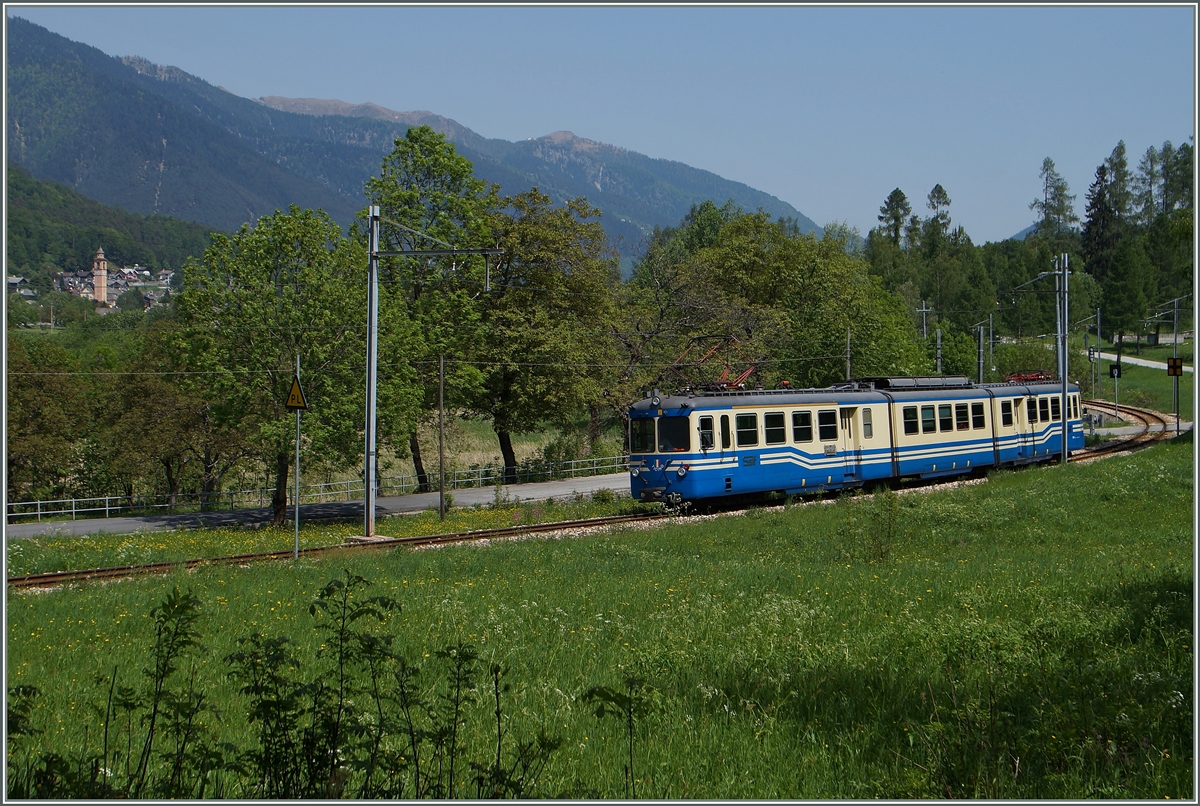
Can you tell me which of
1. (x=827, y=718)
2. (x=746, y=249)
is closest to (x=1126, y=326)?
(x=746, y=249)

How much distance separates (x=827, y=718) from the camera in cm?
718

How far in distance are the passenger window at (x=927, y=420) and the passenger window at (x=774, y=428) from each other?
253 inches

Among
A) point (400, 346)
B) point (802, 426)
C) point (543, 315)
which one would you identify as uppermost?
point (543, 315)

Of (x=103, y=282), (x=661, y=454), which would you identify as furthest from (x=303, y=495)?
(x=103, y=282)

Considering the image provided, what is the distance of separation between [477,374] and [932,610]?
2810cm

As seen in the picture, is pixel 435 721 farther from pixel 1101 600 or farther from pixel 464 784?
pixel 1101 600

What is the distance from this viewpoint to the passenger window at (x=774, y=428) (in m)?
25.5

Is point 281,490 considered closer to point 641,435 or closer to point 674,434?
point 641,435

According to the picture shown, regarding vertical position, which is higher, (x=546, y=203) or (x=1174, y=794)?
(x=546, y=203)

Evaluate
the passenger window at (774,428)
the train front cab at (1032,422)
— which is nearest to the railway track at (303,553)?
the passenger window at (774,428)

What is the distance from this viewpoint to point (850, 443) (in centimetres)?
2766

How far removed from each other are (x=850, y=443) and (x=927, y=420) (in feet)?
13.0

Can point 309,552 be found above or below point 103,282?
below

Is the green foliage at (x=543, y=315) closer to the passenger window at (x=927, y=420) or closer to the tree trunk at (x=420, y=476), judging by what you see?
the tree trunk at (x=420, y=476)
